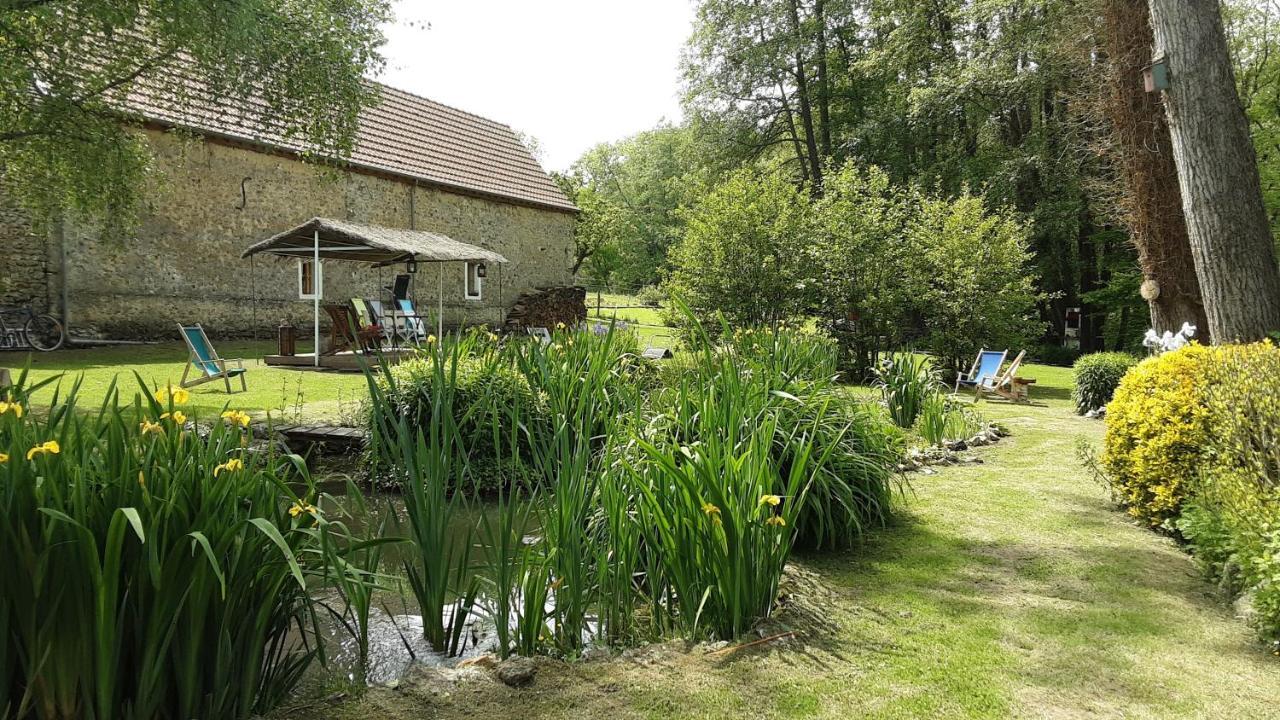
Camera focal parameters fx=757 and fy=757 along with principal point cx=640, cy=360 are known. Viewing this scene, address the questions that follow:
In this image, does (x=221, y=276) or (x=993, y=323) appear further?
(x=221, y=276)

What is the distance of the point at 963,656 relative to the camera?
8.36ft

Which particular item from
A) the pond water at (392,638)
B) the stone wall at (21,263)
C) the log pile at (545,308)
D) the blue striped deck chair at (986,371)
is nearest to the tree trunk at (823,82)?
the log pile at (545,308)

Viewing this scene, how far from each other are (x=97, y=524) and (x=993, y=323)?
13.8 m

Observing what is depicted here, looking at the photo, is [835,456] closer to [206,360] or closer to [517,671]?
[517,671]

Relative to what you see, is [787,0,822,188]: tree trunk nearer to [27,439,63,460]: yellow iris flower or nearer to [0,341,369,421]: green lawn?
[0,341,369,421]: green lawn

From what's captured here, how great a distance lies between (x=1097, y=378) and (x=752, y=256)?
19.4ft

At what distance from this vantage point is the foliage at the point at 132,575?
162 centimetres

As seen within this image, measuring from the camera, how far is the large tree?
293 inches

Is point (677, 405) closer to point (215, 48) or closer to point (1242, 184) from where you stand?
point (1242, 184)

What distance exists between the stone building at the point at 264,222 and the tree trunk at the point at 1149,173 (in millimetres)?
10252

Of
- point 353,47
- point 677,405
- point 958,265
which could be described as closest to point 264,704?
point 677,405

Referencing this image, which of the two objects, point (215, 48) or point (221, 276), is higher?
point (215, 48)

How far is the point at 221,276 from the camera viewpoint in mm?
16516

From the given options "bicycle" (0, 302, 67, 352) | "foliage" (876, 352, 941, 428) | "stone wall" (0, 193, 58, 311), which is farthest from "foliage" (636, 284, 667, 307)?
"stone wall" (0, 193, 58, 311)
